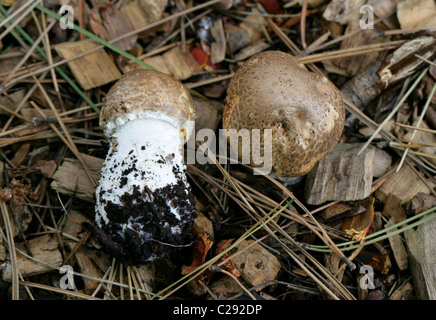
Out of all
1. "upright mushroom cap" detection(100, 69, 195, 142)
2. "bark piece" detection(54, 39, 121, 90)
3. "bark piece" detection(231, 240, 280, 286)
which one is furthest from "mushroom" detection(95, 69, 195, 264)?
"bark piece" detection(54, 39, 121, 90)

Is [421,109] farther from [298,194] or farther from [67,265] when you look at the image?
[67,265]

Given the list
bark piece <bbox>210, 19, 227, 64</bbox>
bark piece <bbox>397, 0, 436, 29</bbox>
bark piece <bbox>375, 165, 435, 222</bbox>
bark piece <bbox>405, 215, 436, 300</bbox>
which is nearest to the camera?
bark piece <bbox>405, 215, 436, 300</bbox>

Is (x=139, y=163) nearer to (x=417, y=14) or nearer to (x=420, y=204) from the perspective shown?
(x=420, y=204)

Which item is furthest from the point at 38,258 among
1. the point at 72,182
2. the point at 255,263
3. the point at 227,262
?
the point at 255,263

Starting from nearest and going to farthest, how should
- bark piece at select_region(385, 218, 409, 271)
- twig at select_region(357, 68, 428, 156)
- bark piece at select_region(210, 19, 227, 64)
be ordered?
bark piece at select_region(385, 218, 409, 271), twig at select_region(357, 68, 428, 156), bark piece at select_region(210, 19, 227, 64)

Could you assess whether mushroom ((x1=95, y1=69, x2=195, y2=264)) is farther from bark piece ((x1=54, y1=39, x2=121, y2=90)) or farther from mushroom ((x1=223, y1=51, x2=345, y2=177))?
bark piece ((x1=54, y1=39, x2=121, y2=90))

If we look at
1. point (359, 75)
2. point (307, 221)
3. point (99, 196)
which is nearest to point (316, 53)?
point (359, 75)
